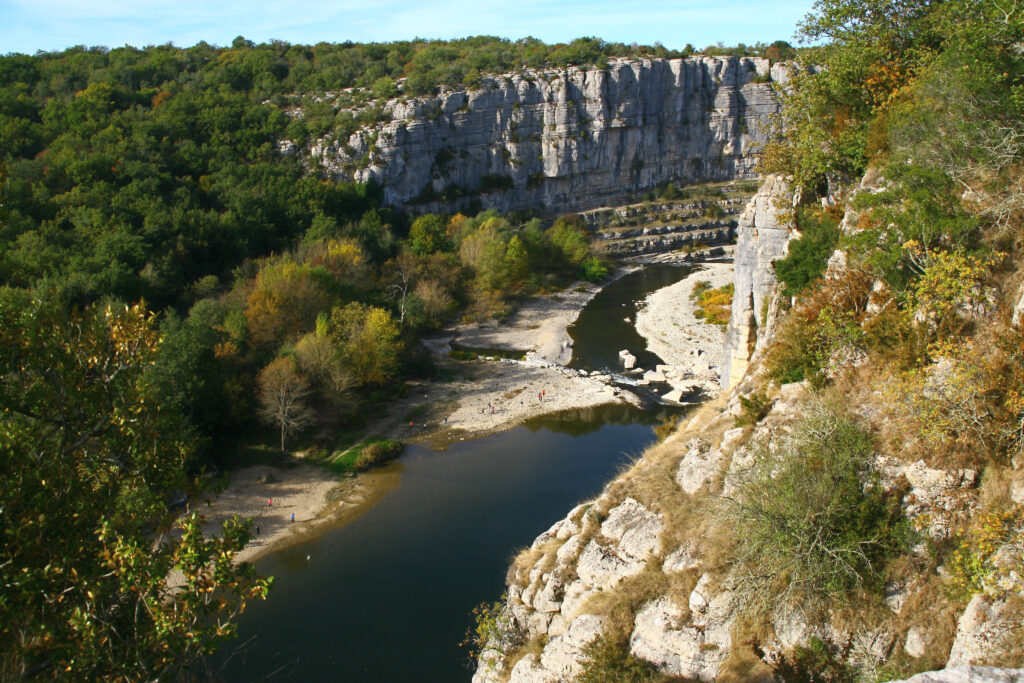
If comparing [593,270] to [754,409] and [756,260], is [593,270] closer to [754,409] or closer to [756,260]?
[756,260]

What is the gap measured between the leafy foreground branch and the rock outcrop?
44.0ft

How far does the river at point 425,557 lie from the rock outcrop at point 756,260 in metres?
4.64

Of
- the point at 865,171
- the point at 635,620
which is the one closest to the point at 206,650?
the point at 635,620

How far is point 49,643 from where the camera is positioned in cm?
524

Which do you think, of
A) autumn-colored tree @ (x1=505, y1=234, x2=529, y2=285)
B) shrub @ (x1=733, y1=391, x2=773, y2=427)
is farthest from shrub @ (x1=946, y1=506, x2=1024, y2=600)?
autumn-colored tree @ (x1=505, y1=234, x2=529, y2=285)

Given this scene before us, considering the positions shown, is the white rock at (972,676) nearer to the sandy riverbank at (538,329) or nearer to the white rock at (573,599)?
the white rock at (573,599)

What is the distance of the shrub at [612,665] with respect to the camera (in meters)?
8.44

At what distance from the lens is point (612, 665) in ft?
28.3

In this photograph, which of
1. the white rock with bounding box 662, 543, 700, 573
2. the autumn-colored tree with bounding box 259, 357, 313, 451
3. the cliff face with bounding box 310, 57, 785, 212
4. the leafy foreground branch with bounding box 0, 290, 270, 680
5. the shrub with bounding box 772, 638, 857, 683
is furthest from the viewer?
the cliff face with bounding box 310, 57, 785, 212

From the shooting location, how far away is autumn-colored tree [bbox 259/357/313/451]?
23.9m

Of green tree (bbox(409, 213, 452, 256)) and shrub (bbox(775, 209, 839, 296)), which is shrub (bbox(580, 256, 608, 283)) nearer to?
green tree (bbox(409, 213, 452, 256))

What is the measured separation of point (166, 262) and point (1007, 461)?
3635 centimetres

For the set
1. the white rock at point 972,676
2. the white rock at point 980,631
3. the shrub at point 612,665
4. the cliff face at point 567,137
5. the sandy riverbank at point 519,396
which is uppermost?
the cliff face at point 567,137

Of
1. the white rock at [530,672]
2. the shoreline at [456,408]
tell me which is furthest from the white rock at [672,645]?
the shoreline at [456,408]
